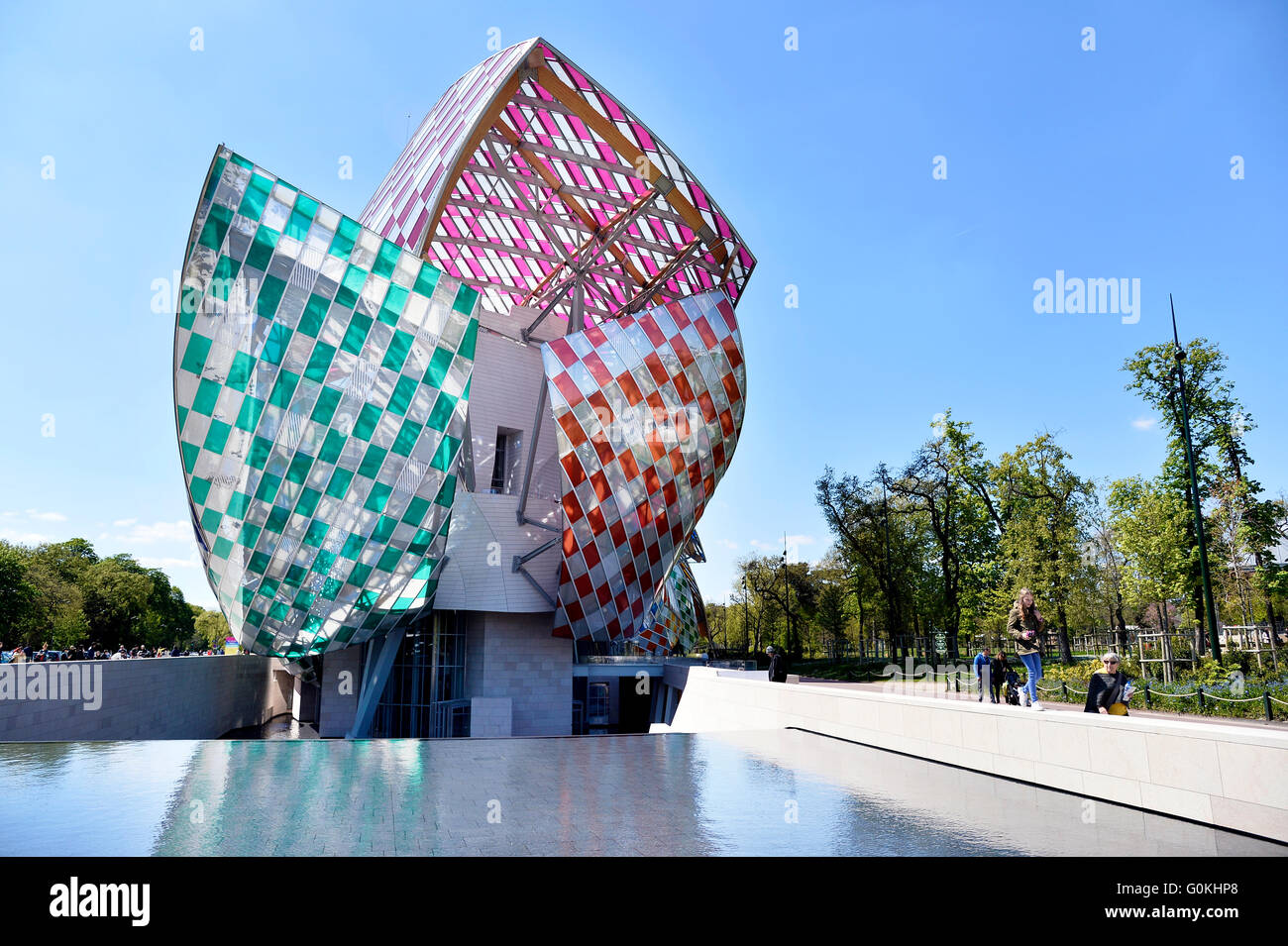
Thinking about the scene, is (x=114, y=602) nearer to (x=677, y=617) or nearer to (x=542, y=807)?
(x=677, y=617)

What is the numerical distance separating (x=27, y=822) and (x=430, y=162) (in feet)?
72.6

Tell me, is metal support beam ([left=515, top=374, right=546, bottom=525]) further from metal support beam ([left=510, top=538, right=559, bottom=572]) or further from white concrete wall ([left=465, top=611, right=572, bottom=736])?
white concrete wall ([left=465, top=611, right=572, bottom=736])

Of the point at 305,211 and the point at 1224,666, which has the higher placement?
the point at 305,211

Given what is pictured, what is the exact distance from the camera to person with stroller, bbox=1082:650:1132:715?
925cm

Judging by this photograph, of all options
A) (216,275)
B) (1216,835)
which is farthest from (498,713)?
(1216,835)

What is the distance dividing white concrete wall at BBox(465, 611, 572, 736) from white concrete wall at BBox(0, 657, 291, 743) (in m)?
8.71

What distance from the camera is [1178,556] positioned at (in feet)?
96.3

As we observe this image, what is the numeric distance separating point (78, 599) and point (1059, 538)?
217 ft

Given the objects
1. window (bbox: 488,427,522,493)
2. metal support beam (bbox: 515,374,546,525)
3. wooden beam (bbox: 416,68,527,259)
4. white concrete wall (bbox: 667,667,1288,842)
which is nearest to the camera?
white concrete wall (bbox: 667,667,1288,842)

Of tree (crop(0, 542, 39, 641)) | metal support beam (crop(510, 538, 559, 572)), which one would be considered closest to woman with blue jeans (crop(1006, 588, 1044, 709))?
metal support beam (crop(510, 538, 559, 572))

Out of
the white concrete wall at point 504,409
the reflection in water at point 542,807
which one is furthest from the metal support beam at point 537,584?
the reflection in water at point 542,807

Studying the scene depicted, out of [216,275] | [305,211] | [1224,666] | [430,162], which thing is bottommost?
[1224,666]

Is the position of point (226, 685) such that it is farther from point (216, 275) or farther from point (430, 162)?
point (430, 162)
